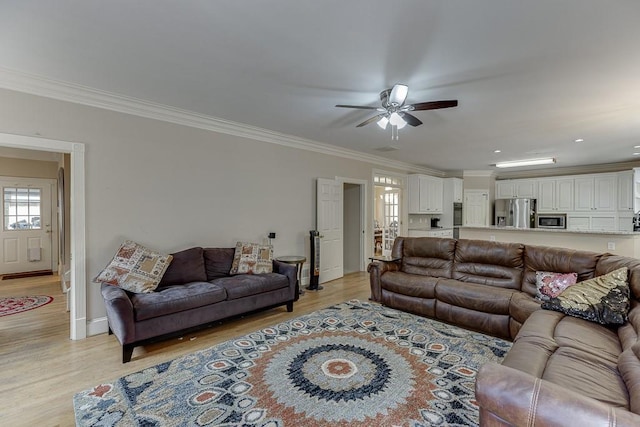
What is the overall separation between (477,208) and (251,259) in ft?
23.0

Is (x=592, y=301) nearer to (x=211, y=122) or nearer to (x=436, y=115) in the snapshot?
(x=436, y=115)

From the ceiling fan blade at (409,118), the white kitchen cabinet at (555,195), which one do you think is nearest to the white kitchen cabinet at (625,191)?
the white kitchen cabinet at (555,195)

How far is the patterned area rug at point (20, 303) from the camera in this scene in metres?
3.99

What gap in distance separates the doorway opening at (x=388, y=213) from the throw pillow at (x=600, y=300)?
484cm

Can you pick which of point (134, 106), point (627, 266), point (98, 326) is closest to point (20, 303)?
point (98, 326)

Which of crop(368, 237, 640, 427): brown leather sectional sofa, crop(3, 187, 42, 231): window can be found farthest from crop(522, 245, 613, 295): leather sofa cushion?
crop(3, 187, 42, 231): window

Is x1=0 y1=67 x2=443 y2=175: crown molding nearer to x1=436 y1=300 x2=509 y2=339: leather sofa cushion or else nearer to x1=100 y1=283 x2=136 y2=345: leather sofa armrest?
x1=100 y1=283 x2=136 y2=345: leather sofa armrest

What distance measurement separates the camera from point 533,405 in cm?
123

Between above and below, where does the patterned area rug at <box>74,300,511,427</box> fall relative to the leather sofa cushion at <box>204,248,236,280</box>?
below

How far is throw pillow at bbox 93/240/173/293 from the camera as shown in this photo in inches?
120

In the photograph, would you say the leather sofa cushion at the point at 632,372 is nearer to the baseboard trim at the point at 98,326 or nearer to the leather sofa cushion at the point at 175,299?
the leather sofa cushion at the point at 175,299

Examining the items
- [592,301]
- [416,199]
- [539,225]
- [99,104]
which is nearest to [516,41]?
[592,301]

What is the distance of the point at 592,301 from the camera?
2.48 meters

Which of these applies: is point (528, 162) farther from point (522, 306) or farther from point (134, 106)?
point (134, 106)
